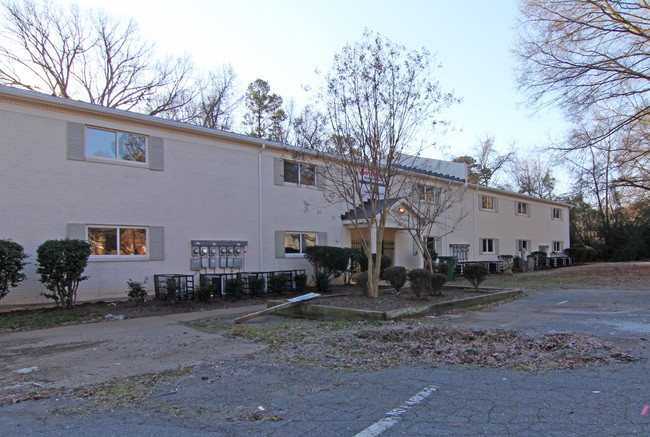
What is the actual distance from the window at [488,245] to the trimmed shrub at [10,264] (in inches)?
911

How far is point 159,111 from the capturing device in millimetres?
27547

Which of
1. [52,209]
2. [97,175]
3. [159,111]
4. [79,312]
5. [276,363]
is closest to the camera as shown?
[276,363]

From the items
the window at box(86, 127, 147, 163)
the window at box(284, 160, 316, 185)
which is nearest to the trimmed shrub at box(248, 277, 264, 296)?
the window at box(284, 160, 316, 185)

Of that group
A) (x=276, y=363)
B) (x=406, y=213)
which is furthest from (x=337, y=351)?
(x=406, y=213)

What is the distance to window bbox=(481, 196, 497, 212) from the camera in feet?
90.1

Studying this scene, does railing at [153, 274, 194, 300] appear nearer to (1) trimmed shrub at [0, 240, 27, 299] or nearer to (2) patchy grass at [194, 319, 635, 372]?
(1) trimmed shrub at [0, 240, 27, 299]

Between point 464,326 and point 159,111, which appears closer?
point 464,326

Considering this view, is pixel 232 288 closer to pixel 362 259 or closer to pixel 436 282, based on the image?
pixel 362 259

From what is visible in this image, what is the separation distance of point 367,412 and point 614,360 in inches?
137

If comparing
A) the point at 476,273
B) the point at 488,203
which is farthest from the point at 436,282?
the point at 488,203

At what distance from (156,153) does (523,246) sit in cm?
2593

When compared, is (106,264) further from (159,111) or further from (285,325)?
(159,111)

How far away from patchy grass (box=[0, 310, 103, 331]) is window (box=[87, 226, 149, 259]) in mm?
2266

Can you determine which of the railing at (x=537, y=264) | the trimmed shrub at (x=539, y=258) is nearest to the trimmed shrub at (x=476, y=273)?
the railing at (x=537, y=264)
